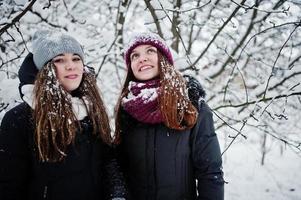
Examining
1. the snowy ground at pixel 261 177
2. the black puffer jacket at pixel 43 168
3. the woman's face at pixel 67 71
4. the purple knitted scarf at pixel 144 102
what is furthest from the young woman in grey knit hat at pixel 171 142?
the snowy ground at pixel 261 177

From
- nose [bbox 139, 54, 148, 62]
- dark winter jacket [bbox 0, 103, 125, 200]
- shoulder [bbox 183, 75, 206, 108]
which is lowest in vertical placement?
dark winter jacket [bbox 0, 103, 125, 200]

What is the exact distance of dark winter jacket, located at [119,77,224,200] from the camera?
207 cm

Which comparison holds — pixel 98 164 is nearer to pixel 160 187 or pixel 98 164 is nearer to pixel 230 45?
pixel 160 187

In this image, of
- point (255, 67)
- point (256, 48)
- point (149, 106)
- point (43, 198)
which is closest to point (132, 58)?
point (149, 106)

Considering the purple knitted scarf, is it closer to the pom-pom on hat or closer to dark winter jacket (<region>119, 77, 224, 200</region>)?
dark winter jacket (<region>119, 77, 224, 200</region>)

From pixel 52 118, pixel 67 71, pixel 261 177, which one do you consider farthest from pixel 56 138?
pixel 261 177

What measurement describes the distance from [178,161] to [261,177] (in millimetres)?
7641

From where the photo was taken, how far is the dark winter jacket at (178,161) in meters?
2.07

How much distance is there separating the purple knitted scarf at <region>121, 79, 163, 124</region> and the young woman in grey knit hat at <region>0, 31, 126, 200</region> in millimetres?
222

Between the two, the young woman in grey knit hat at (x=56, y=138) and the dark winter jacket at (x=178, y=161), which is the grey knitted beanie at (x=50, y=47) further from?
the dark winter jacket at (x=178, y=161)

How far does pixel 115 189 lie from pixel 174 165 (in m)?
0.44

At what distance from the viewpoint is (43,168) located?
199 cm

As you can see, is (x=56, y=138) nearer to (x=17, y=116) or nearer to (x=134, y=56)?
(x=17, y=116)

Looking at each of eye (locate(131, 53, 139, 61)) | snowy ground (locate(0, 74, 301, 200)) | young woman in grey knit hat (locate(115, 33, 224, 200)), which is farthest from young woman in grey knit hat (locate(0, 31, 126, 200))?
snowy ground (locate(0, 74, 301, 200))
